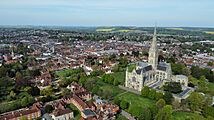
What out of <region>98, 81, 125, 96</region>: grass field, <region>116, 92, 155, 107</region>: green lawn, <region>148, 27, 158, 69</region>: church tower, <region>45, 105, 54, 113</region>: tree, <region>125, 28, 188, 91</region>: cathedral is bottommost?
<region>116, 92, 155, 107</region>: green lawn

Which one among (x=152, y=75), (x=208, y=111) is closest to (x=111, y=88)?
(x=152, y=75)

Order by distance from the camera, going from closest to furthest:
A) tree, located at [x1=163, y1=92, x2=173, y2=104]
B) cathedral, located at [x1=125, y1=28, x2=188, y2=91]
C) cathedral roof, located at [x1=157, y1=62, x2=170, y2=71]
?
1. tree, located at [x1=163, y1=92, x2=173, y2=104]
2. cathedral, located at [x1=125, y1=28, x2=188, y2=91]
3. cathedral roof, located at [x1=157, y1=62, x2=170, y2=71]

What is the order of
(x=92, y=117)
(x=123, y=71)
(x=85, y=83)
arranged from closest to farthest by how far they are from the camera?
(x=92, y=117), (x=85, y=83), (x=123, y=71)

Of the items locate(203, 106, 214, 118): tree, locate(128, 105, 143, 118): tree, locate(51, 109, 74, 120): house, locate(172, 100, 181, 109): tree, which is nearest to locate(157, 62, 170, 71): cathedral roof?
locate(172, 100, 181, 109): tree

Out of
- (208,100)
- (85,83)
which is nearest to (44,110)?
(85,83)

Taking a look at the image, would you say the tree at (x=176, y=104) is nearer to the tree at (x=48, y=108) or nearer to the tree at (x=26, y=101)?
the tree at (x=48, y=108)

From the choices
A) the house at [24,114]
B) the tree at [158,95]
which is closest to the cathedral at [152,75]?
the tree at [158,95]

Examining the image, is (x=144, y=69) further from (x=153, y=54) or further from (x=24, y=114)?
(x=24, y=114)

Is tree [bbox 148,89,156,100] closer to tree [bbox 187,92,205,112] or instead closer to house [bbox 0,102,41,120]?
tree [bbox 187,92,205,112]

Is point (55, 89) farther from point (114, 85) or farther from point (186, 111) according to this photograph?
point (186, 111)
